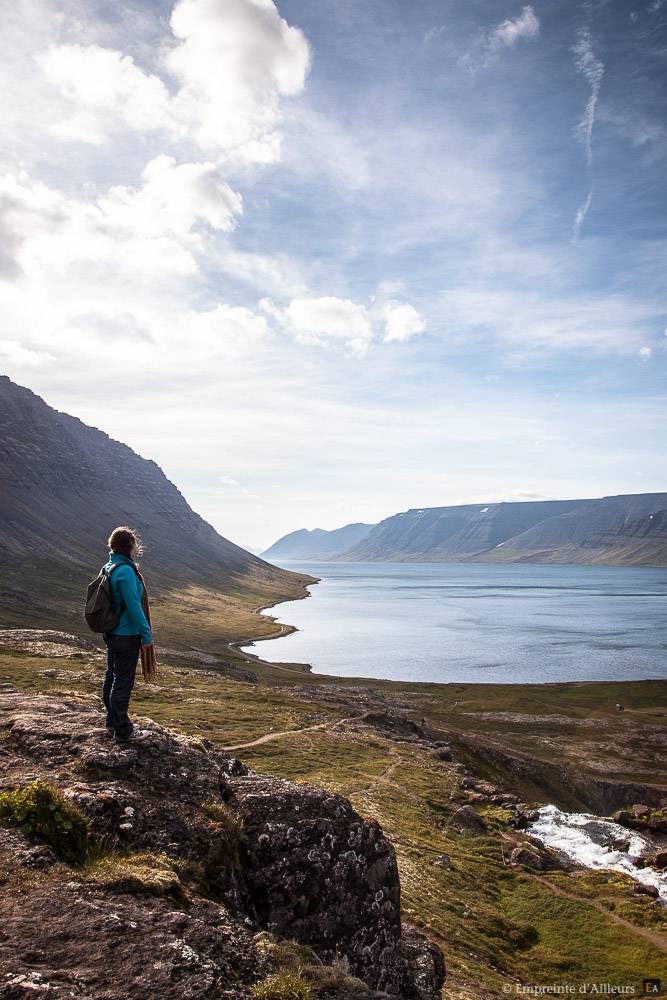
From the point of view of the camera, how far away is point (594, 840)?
118ft

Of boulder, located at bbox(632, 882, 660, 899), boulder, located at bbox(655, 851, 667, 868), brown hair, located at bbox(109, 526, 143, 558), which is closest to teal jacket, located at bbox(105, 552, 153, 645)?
brown hair, located at bbox(109, 526, 143, 558)

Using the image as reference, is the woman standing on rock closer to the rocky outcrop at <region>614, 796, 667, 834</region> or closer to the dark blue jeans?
the dark blue jeans

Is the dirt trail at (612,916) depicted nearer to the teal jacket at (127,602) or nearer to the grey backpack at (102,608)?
the teal jacket at (127,602)

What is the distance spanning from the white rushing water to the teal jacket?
34.4 meters

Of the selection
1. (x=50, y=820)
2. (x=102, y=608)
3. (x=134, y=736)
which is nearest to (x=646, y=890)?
(x=134, y=736)

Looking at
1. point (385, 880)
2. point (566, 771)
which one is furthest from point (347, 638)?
point (385, 880)

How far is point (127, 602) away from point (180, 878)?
4.91 metres

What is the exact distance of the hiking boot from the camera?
1085 centimetres

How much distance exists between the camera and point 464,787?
136 feet

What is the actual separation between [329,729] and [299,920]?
44665 mm

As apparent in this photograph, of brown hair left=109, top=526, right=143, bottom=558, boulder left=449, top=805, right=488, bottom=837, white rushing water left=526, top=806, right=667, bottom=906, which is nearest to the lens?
brown hair left=109, top=526, right=143, bottom=558

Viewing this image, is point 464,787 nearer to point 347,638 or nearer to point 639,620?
point 347,638

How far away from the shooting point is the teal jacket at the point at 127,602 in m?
10.5

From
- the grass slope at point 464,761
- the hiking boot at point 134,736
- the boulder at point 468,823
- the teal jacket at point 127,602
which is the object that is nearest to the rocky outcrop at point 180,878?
the hiking boot at point 134,736
